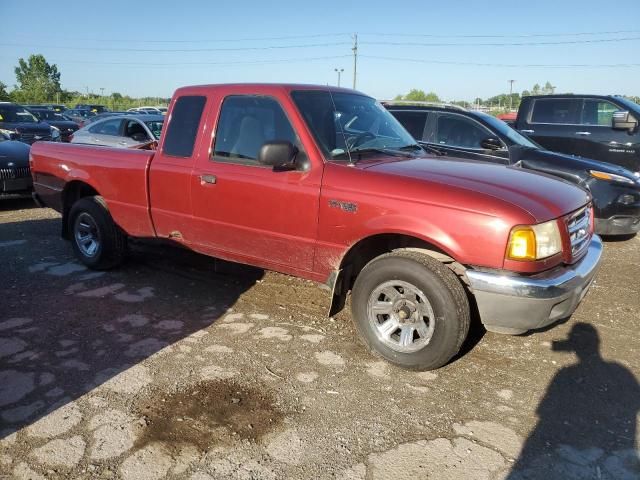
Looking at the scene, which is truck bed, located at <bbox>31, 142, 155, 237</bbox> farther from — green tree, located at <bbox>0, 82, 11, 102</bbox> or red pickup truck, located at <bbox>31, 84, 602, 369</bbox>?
green tree, located at <bbox>0, 82, 11, 102</bbox>

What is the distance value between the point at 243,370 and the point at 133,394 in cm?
71

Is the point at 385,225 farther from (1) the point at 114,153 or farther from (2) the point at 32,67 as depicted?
(2) the point at 32,67

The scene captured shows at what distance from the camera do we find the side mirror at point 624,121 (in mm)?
8547

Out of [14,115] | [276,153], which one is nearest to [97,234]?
[276,153]

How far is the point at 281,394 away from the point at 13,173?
23.6ft

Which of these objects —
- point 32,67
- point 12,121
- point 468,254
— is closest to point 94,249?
point 468,254

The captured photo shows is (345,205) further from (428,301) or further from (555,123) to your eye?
(555,123)

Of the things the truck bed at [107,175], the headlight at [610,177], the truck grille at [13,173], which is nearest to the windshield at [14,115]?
the truck grille at [13,173]

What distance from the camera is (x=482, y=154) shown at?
680 centimetres

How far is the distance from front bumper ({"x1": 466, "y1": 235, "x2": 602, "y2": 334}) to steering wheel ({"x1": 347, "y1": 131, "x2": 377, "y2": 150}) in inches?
54.5

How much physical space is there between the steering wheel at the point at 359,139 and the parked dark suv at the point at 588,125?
6167mm

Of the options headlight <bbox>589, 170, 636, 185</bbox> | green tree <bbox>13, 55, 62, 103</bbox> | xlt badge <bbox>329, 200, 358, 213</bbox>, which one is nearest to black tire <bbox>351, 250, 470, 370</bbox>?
xlt badge <bbox>329, 200, 358, 213</bbox>

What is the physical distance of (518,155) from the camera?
6.72 metres

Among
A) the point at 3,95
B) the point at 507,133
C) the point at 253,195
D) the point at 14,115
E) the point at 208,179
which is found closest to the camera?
the point at 253,195
